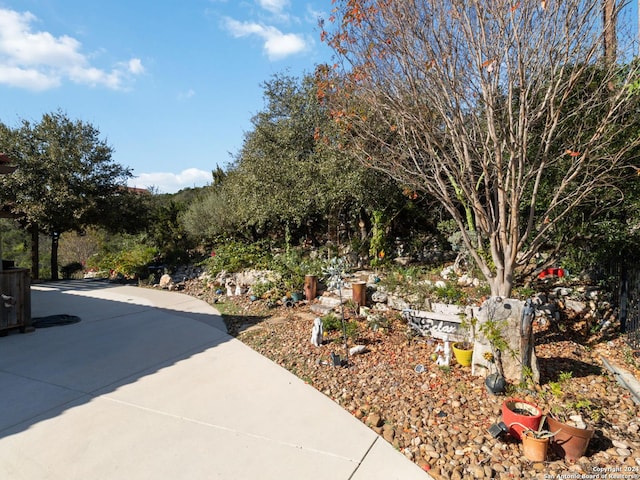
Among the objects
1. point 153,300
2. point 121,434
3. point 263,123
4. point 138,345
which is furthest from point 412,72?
point 153,300

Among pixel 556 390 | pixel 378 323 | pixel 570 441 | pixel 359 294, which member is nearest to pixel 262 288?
pixel 359 294

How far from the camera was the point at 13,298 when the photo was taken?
576 centimetres

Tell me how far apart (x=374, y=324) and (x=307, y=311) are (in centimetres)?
170

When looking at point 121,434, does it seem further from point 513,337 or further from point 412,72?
point 412,72

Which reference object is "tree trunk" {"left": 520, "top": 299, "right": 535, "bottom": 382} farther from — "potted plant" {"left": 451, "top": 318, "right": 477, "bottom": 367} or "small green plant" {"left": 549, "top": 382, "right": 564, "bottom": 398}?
"potted plant" {"left": 451, "top": 318, "right": 477, "bottom": 367}

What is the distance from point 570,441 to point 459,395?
1004 millimetres

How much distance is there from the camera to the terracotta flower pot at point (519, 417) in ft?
8.90

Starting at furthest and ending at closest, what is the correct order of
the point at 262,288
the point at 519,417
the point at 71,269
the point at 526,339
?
the point at 71,269, the point at 262,288, the point at 526,339, the point at 519,417

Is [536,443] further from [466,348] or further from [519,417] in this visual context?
[466,348]

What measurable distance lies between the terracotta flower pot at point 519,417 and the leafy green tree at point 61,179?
40.2 ft

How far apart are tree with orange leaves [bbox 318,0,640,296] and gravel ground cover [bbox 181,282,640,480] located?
1125mm

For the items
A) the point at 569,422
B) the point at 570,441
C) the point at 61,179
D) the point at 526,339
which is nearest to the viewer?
the point at 570,441

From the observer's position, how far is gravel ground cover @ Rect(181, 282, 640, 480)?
2562mm

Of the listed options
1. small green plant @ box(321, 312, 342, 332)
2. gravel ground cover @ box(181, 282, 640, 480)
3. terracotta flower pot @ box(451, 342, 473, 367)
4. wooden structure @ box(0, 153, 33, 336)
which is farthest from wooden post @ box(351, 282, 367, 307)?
wooden structure @ box(0, 153, 33, 336)
